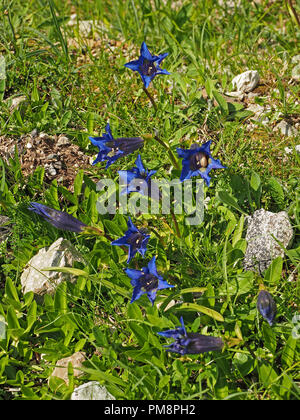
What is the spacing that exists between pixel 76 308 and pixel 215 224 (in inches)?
35.6

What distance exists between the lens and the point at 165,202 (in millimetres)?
2842

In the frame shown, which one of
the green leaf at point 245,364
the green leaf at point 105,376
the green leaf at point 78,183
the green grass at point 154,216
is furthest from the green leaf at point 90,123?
the green leaf at point 245,364

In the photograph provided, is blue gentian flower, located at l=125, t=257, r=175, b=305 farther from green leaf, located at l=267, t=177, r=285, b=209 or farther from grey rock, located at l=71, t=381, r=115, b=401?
green leaf, located at l=267, t=177, r=285, b=209

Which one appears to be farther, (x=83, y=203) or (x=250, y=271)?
(x=83, y=203)

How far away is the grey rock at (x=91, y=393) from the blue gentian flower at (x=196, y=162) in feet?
3.37

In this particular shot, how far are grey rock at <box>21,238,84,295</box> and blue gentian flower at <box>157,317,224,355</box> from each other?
78cm

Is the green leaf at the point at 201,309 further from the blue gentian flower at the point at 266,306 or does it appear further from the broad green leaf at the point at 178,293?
the blue gentian flower at the point at 266,306

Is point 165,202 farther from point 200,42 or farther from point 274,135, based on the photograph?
point 200,42

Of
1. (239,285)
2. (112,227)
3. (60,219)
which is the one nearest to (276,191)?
(239,285)

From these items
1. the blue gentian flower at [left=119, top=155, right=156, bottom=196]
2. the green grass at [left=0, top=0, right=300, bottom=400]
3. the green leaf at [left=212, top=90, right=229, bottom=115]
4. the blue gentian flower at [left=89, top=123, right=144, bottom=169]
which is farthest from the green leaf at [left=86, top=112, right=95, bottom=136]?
the blue gentian flower at [left=119, top=155, right=156, bottom=196]

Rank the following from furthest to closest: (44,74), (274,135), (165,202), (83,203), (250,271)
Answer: (44,74), (274,135), (83,203), (165,202), (250,271)

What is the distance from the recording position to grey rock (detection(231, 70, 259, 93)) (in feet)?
12.0

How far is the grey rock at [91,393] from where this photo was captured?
7.84 ft
